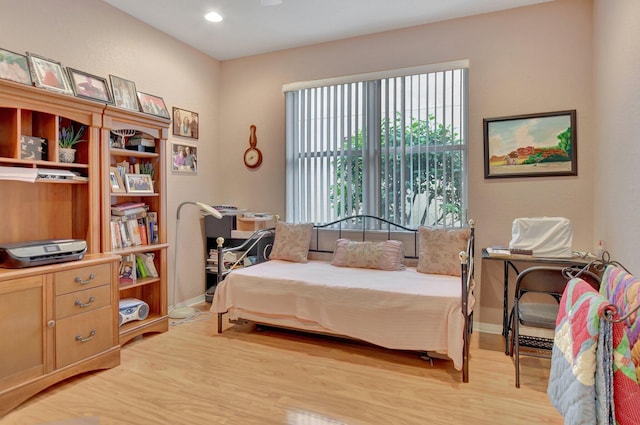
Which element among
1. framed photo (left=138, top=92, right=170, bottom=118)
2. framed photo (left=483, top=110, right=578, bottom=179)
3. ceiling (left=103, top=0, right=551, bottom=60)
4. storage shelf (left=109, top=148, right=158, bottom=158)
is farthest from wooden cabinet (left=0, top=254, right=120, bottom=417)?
framed photo (left=483, top=110, right=578, bottom=179)

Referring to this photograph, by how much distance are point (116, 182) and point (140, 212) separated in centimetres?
33

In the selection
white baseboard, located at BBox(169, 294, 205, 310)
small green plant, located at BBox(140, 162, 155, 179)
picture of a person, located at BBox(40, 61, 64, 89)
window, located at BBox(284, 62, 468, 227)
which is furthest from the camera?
white baseboard, located at BBox(169, 294, 205, 310)

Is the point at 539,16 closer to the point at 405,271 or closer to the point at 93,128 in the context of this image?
the point at 405,271

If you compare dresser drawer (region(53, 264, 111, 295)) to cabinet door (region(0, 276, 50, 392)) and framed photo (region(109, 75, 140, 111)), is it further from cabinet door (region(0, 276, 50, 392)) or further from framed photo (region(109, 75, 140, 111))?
framed photo (region(109, 75, 140, 111))

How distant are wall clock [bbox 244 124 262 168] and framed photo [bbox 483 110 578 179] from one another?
7.90ft

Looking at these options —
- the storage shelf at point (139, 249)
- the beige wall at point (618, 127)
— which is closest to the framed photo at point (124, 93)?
the storage shelf at point (139, 249)

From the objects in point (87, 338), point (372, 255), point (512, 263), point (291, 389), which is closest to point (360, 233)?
point (372, 255)

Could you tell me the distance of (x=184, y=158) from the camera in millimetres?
3924

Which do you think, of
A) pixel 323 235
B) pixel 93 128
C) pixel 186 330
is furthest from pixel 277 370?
pixel 93 128

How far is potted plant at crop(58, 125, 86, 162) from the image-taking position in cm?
259

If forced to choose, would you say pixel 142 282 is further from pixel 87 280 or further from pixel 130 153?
pixel 130 153

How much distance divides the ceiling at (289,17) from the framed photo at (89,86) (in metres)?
0.79

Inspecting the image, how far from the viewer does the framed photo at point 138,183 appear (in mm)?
3029

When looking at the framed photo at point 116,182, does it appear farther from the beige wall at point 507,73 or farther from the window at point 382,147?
the beige wall at point 507,73
